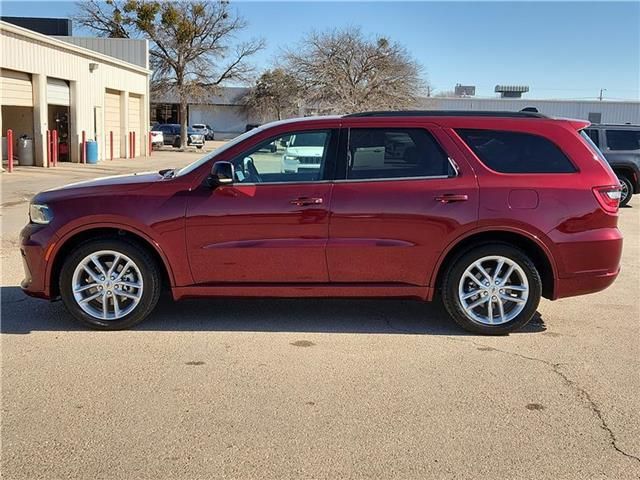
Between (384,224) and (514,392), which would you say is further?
(384,224)

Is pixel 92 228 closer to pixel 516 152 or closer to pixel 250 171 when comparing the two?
pixel 250 171

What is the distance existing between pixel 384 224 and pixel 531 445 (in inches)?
85.5

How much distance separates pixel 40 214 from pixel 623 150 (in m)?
13.7

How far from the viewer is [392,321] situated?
5668mm

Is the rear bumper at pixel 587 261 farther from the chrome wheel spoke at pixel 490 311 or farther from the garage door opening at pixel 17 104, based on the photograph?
the garage door opening at pixel 17 104

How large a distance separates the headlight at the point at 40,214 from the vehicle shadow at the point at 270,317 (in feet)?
2.95

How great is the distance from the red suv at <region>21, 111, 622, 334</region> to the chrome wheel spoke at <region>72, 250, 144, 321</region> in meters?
0.01

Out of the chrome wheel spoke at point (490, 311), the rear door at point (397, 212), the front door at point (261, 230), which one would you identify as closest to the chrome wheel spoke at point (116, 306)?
the front door at point (261, 230)

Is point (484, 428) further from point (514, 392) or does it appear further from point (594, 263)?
point (594, 263)

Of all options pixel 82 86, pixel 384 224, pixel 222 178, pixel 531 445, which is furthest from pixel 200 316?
pixel 82 86

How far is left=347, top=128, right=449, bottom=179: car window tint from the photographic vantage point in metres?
5.22

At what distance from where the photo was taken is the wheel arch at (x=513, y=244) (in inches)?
203

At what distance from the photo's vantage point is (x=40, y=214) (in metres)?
5.22

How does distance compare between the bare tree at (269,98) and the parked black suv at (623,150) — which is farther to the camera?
the bare tree at (269,98)
